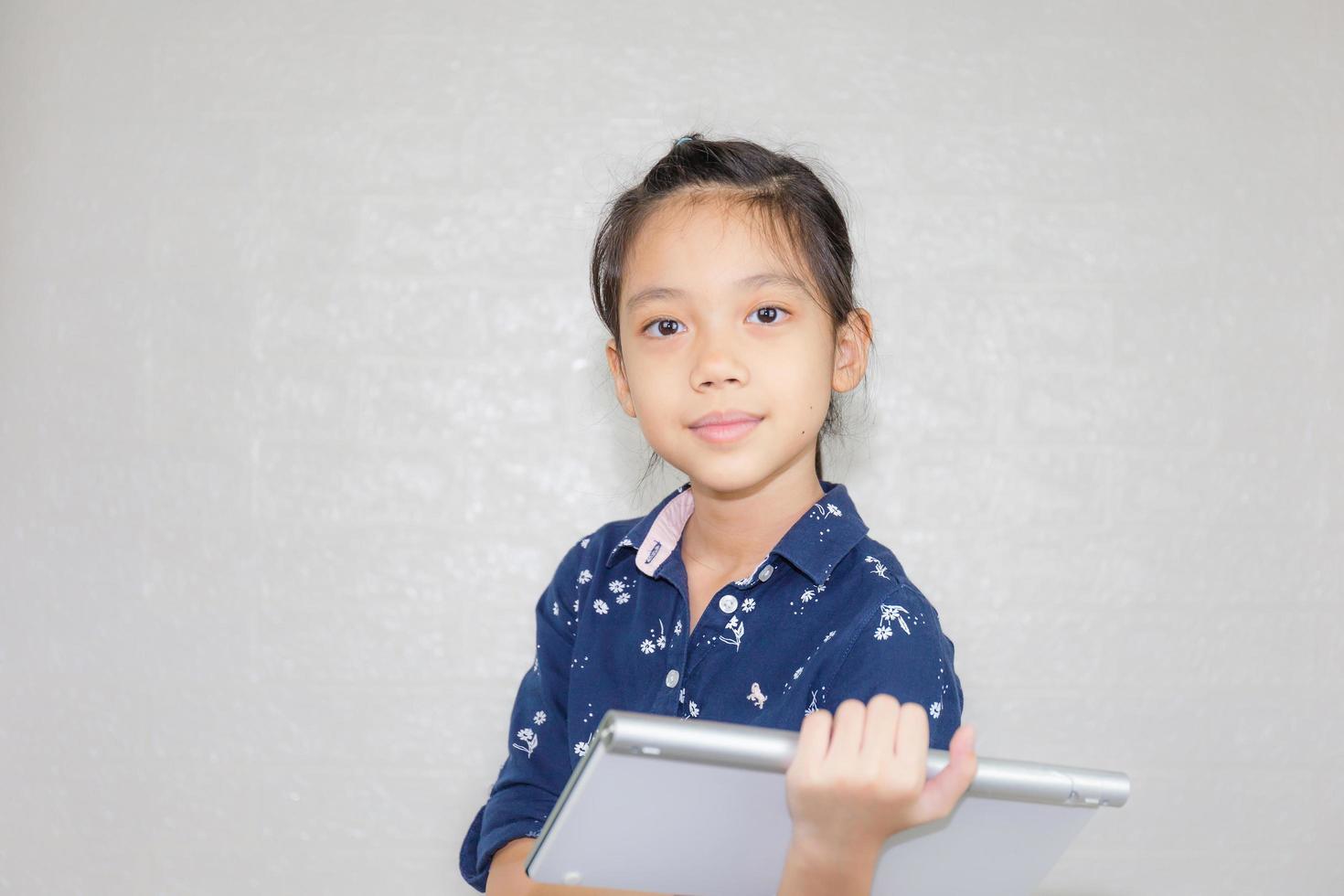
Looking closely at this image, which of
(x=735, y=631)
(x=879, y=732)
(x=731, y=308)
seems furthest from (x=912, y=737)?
(x=731, y=308)

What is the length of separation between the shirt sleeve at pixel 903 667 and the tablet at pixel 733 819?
0.40ft

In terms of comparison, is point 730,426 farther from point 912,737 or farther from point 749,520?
point 912,737

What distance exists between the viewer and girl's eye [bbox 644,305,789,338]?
3.51ft

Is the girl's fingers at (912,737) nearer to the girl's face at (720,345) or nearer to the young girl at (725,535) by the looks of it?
the young girl at (725,535)

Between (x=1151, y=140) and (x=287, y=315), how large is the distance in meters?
1.22

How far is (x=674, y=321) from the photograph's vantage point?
3.52 ft

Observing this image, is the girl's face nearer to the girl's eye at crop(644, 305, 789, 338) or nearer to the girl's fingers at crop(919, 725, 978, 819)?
the girl's eye at crop(644, 305, 789, 338)

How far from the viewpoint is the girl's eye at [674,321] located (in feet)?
3.51

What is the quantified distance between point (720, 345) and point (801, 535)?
0.54ft

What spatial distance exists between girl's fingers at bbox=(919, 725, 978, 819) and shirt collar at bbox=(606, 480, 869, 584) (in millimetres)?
319

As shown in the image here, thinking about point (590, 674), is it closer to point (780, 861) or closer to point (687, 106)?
point (780, 861)

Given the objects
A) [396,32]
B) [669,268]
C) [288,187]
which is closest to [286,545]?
[288,187]

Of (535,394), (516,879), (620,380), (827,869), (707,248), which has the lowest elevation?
(516,879)

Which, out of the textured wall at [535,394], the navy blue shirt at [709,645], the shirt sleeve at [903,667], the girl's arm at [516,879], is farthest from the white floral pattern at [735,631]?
the textured wall at [535,394]
